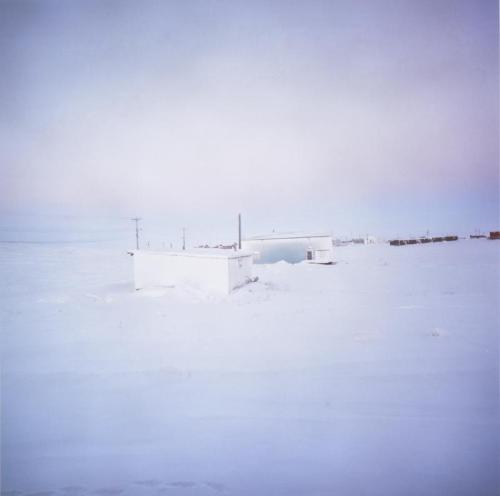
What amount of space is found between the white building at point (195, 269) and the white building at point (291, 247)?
1203cm

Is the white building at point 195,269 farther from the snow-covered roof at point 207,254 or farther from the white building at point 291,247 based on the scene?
the white building at point 291,247

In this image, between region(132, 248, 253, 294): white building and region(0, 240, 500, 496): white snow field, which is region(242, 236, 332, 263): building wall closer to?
Answer: region(132, 248, 253, 294): white building

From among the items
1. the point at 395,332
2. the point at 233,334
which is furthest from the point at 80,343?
the point at 395,332

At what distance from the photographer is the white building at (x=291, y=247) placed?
1076 inches

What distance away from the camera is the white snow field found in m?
2.87

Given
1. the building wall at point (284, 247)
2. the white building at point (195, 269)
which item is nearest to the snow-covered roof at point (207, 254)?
the white building at point (195, 269)

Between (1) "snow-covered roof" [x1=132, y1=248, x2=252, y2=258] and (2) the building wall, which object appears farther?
(2) the building wall

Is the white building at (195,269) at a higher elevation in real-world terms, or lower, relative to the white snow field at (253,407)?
higher

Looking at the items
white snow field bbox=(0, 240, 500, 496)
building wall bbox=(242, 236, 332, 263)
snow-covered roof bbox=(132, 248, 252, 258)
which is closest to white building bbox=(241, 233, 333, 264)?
building wall bbox=(242, 236, 332, 263)

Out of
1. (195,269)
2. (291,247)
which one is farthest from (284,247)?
(195,269)

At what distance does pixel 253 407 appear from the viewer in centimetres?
391

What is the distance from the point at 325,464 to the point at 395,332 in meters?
4.67

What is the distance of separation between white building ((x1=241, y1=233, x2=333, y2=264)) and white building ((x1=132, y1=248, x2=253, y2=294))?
474 inches

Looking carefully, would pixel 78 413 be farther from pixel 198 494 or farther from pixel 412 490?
pixel 412 490
